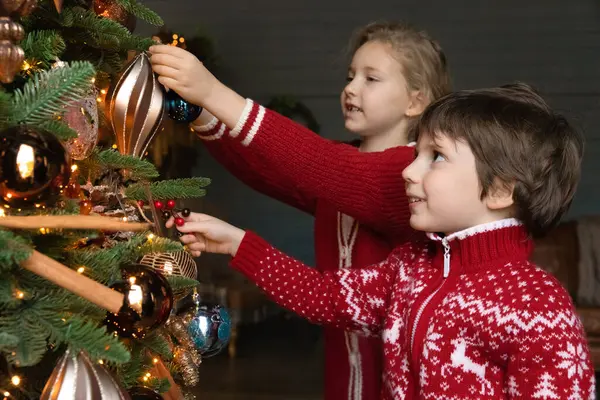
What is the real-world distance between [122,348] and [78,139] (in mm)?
290

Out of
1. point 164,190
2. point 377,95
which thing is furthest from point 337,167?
point 164,190

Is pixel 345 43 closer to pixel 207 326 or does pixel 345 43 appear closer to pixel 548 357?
pixel 207 326

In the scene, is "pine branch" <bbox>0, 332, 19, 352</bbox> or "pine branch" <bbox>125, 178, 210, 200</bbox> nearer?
"pine branch" <bbox>0, 332, 19, 352</bbox>

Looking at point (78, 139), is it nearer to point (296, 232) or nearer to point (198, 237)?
point (198, 237)

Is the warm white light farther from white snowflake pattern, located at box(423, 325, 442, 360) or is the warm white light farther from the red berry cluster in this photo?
white snowflake pattern, located at box(423, 325, 442, 360)

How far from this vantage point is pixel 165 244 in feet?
3.08

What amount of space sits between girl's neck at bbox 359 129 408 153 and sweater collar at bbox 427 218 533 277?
541 millimetres

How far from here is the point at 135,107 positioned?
101 cm

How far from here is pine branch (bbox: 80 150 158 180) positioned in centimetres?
98

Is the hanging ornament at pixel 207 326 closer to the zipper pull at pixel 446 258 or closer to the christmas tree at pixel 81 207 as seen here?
the christmas tree at pixel 81 207

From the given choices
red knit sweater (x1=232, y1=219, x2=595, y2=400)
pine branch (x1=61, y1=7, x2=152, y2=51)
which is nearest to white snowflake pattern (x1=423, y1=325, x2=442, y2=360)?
red knit sweater (x1=232, y1=219, x2=595, y2=400)

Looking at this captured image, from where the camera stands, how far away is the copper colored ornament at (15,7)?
77 centimetres

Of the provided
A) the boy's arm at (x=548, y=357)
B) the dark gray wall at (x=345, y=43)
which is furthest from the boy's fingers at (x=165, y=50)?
the dark gray wall at (x=345, y=43)

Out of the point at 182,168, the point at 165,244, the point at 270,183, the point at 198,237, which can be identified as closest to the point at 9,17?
the point at 165,244
